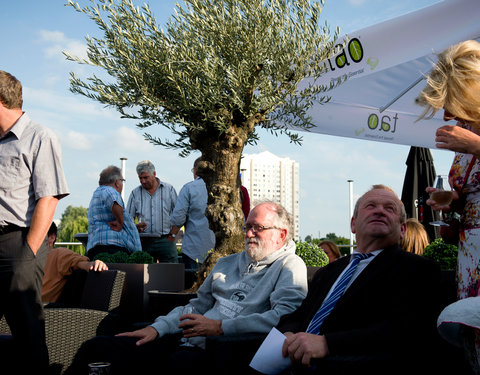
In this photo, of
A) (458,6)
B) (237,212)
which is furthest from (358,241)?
(458,6)

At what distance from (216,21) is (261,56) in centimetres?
53

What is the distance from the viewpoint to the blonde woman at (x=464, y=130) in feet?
7.41

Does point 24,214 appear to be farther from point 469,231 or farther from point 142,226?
point 142,226

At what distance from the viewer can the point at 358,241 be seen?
294 cm

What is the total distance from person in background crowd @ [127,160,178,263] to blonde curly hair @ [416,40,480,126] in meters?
5.29

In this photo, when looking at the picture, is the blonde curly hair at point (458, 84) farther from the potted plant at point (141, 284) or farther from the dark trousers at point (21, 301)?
the potted plant at point (141, 284)

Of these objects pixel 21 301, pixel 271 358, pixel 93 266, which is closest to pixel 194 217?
pixel 93 266

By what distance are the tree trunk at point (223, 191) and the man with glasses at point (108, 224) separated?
4.02 feet

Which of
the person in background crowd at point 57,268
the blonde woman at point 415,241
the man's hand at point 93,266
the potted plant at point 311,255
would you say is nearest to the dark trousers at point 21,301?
the man's hand at point 93,266

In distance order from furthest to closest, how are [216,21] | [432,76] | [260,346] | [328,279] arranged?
1. [216,21]
2. [328,279]
3. [260,346]
4. [432,76]

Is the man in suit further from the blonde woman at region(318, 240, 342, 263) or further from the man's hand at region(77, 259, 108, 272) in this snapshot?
the blonde woman at region(318, 240, 342, 263)

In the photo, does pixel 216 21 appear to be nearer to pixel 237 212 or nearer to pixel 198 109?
pixel 198 109

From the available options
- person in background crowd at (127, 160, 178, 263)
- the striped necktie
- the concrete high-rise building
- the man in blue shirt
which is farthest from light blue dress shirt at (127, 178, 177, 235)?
the concrete high-rise building

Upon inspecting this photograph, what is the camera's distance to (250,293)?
3.37m
